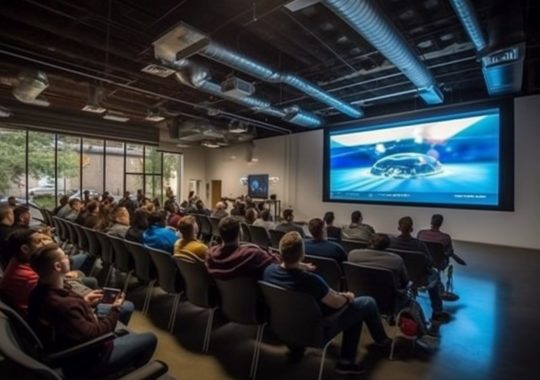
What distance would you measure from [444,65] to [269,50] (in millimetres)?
3596

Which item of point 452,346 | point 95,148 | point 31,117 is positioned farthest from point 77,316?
point 95,148

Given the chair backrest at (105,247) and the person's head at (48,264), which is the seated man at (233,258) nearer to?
the person's head at (48,264)

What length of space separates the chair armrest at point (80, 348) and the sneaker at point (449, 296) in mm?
3848

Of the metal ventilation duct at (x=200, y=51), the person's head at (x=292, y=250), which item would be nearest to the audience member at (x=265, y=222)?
the metal ventilation duct at (x=200, y=51)

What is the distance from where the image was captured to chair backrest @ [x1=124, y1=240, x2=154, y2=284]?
3.28 m

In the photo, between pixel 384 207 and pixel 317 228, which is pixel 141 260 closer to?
pixel 317 228

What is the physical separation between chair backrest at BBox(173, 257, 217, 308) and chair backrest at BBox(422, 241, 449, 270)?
277 cm

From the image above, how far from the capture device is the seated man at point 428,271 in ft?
10.8

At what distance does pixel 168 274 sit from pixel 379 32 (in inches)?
150

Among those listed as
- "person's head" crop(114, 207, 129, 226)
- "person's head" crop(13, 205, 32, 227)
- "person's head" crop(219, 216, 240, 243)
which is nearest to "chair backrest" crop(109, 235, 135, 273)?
"person's head" crop(114, 207, 129, 226)

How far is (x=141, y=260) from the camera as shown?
3371 mm

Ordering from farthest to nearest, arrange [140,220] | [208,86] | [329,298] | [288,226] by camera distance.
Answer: [208,86]
[288,226]
[140,220]
[329,298]

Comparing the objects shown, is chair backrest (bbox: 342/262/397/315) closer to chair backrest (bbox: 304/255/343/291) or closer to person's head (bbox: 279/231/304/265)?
chair backrest (bbox: 304/255/343/291)

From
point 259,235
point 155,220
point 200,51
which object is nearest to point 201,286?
point 155,220
